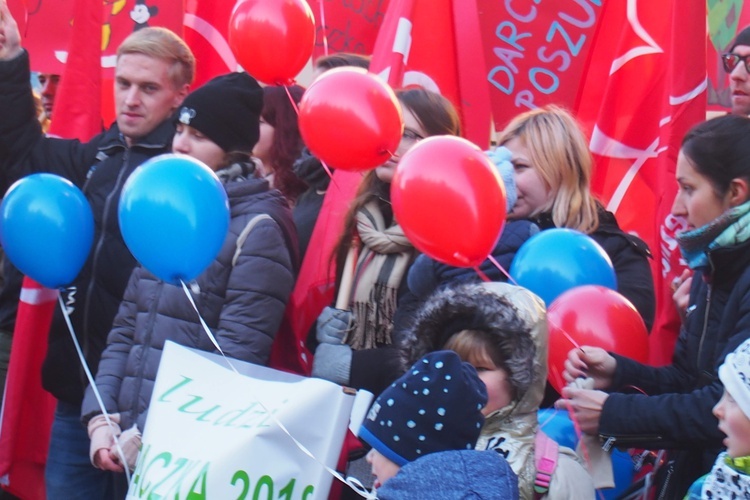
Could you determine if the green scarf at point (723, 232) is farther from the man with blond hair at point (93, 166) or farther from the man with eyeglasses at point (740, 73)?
the man with blond hair at point (93, 166)

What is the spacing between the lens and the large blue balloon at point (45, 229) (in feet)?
11.3

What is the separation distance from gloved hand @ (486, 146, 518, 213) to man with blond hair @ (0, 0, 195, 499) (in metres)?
1.24

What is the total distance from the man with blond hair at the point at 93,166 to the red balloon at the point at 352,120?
0.86 metres

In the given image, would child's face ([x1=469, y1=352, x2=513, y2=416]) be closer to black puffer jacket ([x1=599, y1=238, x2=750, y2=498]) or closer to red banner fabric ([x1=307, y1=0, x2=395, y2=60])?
black puffer jacket ([x1=599, y1=238, x2=750, y2=498])

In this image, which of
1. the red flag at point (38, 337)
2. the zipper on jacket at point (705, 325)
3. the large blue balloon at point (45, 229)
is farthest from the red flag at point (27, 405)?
the zipper on jacket at point (705, 325)

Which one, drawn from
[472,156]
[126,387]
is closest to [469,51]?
[472,156]

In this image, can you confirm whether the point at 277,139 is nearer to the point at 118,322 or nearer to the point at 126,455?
the point at 118,322

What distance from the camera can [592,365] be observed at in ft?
9.18

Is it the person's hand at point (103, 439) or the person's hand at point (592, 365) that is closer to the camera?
the person's hand at point (592, 365)

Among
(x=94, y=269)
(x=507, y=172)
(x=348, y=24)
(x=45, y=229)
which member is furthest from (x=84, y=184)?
(x=348, y=24)

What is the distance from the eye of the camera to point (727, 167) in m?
2.80

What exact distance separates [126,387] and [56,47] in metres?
2.82

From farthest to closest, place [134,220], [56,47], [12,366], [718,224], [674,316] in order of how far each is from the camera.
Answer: [56,47], [12,366], [674,316], [134,220], [718,224]

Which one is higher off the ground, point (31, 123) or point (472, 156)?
point (472, 156)
